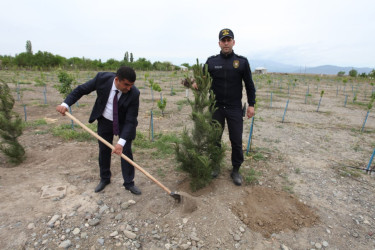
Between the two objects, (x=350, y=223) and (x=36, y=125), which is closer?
(x=350, y=223)

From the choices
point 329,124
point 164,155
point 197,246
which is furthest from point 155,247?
point 329,124

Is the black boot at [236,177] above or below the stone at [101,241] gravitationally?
above

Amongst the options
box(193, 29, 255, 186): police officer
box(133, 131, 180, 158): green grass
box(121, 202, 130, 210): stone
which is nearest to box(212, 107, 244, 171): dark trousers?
box(193, 29, 255, 186): police officer

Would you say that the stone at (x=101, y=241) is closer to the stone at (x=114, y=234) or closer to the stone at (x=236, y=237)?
the stone at (x=114, y=234)

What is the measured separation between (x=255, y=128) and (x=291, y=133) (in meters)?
1.09

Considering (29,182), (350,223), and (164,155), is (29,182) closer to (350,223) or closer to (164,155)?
(164,155)

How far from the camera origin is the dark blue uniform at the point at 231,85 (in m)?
3.07

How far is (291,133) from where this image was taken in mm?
6566

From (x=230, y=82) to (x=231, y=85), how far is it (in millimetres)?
47

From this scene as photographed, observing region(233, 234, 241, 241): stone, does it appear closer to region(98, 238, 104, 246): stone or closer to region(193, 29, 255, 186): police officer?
region(193, 29, 255, 186): police officer

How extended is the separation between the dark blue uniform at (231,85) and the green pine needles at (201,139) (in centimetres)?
24

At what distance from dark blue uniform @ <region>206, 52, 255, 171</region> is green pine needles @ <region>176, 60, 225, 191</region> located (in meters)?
0.24

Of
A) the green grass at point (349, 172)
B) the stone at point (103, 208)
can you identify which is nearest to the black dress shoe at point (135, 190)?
the stone at point (103, 208)

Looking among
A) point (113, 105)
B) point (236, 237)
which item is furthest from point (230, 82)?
point (236, 237)
